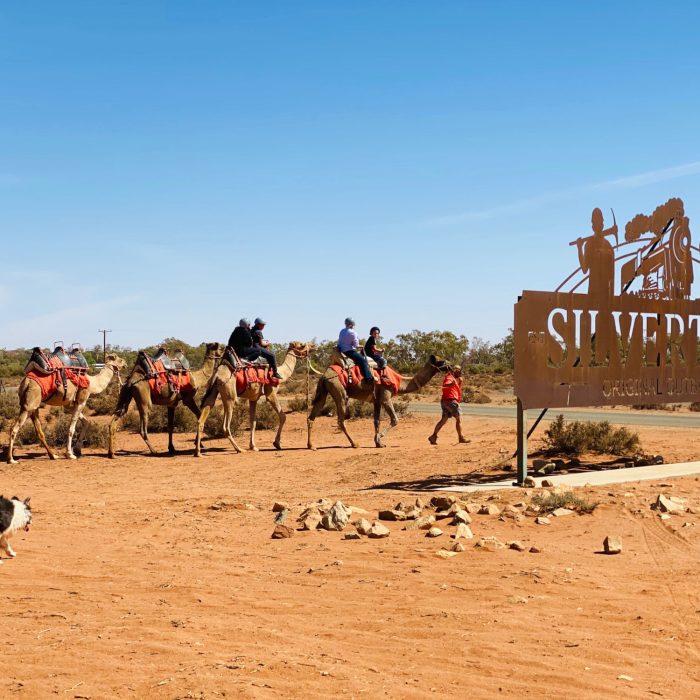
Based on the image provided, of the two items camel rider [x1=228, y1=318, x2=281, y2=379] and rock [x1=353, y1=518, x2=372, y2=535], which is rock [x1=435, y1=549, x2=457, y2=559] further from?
camel rider [x1=228, y1=318, x2=281, y2=379]

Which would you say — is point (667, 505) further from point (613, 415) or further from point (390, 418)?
point (613, 415)

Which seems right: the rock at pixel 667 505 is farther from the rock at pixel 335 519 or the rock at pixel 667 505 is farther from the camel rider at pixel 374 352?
the camel rider at pixel 374 352

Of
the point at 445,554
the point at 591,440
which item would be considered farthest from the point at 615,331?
the point at 445,554

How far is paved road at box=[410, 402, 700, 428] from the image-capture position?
27.4 meters

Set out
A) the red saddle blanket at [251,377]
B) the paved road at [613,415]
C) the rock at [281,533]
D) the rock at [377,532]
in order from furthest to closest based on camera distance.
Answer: the paved road at [613,415] < the red saddle blanket at [251,377] < the rock at [281,533] < the rock at [377,532]

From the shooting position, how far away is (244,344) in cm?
2162

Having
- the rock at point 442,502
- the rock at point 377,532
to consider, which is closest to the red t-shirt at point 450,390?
the rock at point 442,502

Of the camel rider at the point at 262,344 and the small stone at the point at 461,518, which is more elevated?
the camel rider at the point at 262,344

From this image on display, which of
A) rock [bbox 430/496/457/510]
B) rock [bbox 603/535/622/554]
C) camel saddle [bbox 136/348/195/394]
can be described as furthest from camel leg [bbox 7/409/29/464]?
rock [bbox 603/535/622/554]

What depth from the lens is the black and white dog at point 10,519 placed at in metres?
9.36

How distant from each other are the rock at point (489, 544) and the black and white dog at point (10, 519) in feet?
16.2

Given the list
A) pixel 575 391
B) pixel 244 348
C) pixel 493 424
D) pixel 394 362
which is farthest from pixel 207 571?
pixel 394 362

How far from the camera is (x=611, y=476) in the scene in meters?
A: 15.1

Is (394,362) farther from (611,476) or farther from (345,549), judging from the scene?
(345,549)
